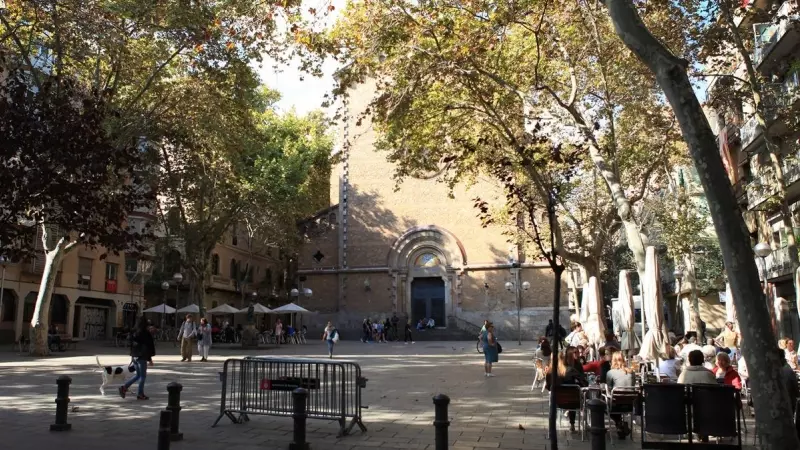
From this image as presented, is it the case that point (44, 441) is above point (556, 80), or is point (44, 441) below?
below

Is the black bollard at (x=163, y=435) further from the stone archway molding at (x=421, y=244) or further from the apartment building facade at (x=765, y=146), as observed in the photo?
the stone archway molding at (x=421, y=244)

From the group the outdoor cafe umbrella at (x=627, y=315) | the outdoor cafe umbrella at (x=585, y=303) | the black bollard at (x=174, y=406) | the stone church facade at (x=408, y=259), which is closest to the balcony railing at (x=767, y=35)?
the outdoor cafe umbrella at (x=585, y=303)

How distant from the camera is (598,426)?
20.1 ft

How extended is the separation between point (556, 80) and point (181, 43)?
36.0 feet

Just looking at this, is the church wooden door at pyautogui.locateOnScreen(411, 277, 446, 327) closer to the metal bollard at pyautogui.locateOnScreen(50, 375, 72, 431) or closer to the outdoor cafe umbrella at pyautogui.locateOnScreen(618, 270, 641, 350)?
the outdoor cafe umbrella at pyautogui.locateOnScreen(618, 270, 641, 350)

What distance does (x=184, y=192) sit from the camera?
29.7m

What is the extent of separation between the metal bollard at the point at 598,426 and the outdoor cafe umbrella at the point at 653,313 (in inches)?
275

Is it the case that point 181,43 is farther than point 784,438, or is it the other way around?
point 181,43

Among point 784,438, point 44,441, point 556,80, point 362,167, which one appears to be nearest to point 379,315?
point 362,167

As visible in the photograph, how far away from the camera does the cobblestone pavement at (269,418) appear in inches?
312

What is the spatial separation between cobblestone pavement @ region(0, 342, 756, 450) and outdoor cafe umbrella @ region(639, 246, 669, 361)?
2.57 m

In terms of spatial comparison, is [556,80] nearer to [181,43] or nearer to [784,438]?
[181,43]

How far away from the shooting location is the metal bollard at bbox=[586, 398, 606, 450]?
19.4ft

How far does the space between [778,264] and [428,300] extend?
22.0 m
